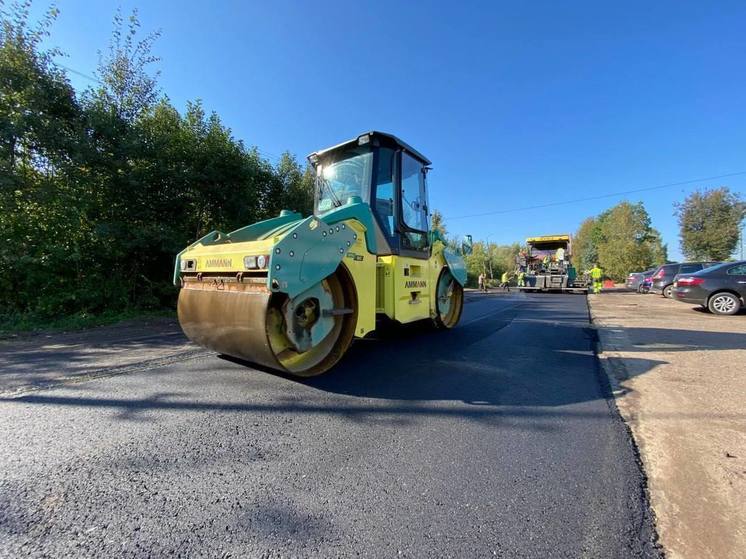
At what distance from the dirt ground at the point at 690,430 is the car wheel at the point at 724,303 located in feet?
15.9

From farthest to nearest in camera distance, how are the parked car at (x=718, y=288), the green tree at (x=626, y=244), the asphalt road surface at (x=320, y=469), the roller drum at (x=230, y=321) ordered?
the green tree at (x=626, y=244) → the parked car at (x=718, y=288) → the roller drum at (x=230, y=321) → the asphalt road surface at (x=320, y=469)

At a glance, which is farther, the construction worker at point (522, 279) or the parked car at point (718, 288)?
the construction worker at point (522, 279)

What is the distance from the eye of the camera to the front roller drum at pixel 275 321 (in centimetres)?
304

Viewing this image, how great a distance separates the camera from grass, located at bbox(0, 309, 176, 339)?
6.29m

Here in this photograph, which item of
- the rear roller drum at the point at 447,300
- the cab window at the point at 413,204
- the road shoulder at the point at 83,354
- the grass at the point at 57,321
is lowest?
the road shoulder at the point at 83,354

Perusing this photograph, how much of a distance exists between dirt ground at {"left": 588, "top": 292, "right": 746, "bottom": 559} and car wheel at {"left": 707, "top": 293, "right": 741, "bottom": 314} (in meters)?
4.84

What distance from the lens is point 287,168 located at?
15.7m

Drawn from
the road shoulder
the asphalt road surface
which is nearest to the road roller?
the asphalt road surface

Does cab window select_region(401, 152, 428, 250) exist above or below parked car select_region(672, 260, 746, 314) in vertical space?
above

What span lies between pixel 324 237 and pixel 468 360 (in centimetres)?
247

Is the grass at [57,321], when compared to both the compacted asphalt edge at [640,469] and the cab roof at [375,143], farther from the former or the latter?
the compacted asphalt edge at [640,469]

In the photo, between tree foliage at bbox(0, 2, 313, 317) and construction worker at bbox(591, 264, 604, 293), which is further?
construction worker at bbox(591, 264, 604, 293)

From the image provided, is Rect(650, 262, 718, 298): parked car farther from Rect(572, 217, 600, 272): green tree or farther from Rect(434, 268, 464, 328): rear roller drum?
Rect(572, 217, 600, 272): green tree

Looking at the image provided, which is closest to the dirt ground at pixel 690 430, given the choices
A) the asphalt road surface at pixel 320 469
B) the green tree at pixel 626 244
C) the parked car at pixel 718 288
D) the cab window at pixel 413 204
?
the asphalt road surface at pixel 320 469
